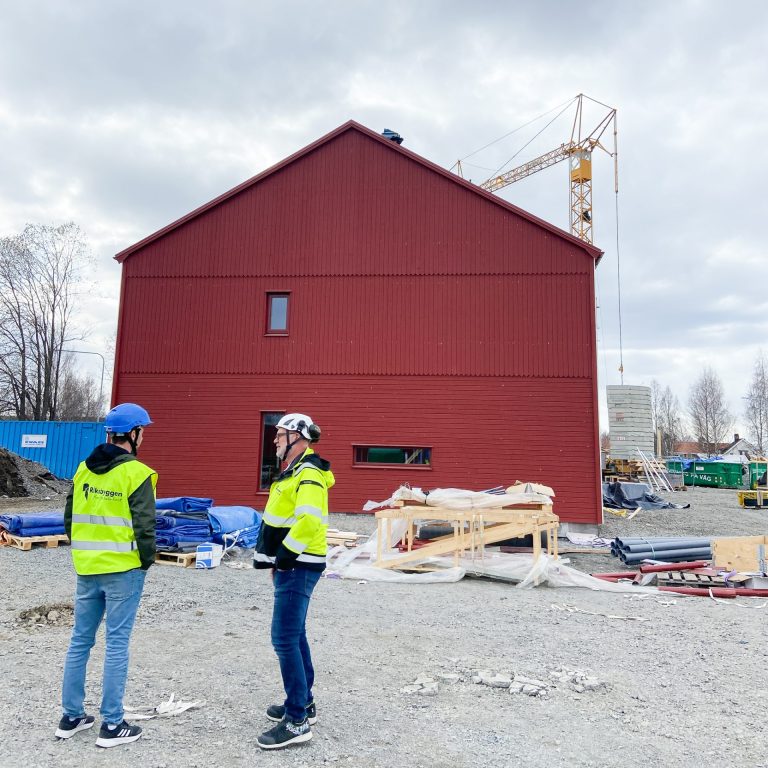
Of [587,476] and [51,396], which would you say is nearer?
[587,476]

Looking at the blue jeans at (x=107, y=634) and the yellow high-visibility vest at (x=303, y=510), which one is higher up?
the yellow high-visibility vest at (x=303, y=510)

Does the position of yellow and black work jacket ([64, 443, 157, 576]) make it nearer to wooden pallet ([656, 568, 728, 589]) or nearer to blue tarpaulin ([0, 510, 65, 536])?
wooden pallet ([656, 568, 728, 589])

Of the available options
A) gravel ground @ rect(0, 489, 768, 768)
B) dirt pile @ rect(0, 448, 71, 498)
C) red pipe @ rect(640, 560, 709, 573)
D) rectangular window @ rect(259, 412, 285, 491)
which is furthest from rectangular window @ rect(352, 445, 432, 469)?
dirt pile @ rect(0, 448, 71, 498)

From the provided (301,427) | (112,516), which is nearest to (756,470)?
(301,427)

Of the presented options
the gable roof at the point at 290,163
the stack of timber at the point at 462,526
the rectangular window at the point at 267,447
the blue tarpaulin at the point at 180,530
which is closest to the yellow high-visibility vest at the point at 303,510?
the stack of timber at the point at 462,526

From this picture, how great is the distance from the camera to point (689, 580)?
9.04 meters

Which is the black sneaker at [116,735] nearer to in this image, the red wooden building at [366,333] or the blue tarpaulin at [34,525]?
the blue tarpaulin at [34,525]

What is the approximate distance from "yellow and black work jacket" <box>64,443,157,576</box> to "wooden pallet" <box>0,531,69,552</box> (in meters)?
8.27

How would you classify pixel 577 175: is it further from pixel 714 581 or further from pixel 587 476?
pixel 714 581

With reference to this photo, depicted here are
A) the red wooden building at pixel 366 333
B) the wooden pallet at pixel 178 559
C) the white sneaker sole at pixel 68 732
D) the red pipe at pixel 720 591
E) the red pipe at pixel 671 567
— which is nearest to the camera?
the white sneaker sole at pixel 68 732

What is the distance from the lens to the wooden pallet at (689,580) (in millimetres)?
8961

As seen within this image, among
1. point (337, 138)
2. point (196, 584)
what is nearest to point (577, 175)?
point (337, 138)

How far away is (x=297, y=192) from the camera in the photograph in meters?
17.3

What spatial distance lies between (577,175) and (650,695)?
56967mm
